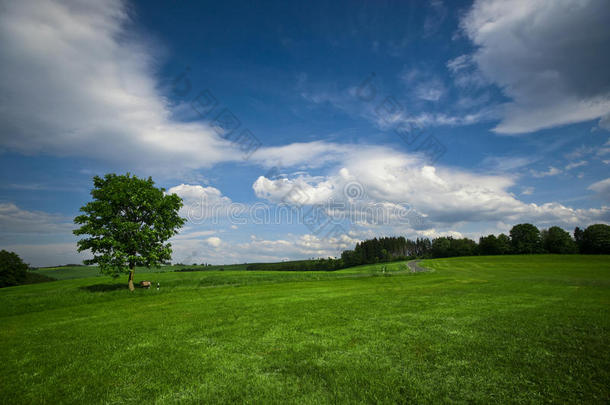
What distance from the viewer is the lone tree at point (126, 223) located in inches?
1049

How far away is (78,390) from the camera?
6.05 metres

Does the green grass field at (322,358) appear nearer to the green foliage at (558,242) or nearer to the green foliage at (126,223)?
the green foliage at (126,223)

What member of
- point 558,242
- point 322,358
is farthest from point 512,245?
point 322,358

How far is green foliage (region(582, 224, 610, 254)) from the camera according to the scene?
288 feet

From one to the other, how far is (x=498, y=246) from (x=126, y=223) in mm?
135313

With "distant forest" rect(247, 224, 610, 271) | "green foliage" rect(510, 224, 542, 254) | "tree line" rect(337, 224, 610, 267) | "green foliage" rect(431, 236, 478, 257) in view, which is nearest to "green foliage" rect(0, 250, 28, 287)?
"distant forest" rect(247, 224, 610, 271)

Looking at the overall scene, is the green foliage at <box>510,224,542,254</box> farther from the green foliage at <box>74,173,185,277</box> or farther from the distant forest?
the green foliage at <box>74,173,185,277</box>

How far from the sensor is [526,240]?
10888 cm

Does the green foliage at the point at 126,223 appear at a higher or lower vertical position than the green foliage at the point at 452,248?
higher

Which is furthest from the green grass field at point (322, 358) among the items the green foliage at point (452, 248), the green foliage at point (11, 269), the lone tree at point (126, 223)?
the green foliage at point (452, 248)

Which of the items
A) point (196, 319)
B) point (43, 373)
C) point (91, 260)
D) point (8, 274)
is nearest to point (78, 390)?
point (43, 373)

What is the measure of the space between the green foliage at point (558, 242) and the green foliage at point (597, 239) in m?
3.92

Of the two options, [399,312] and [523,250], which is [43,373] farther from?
[523,250]

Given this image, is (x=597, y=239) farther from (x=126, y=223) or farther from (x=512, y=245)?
(x=126, y=223)
